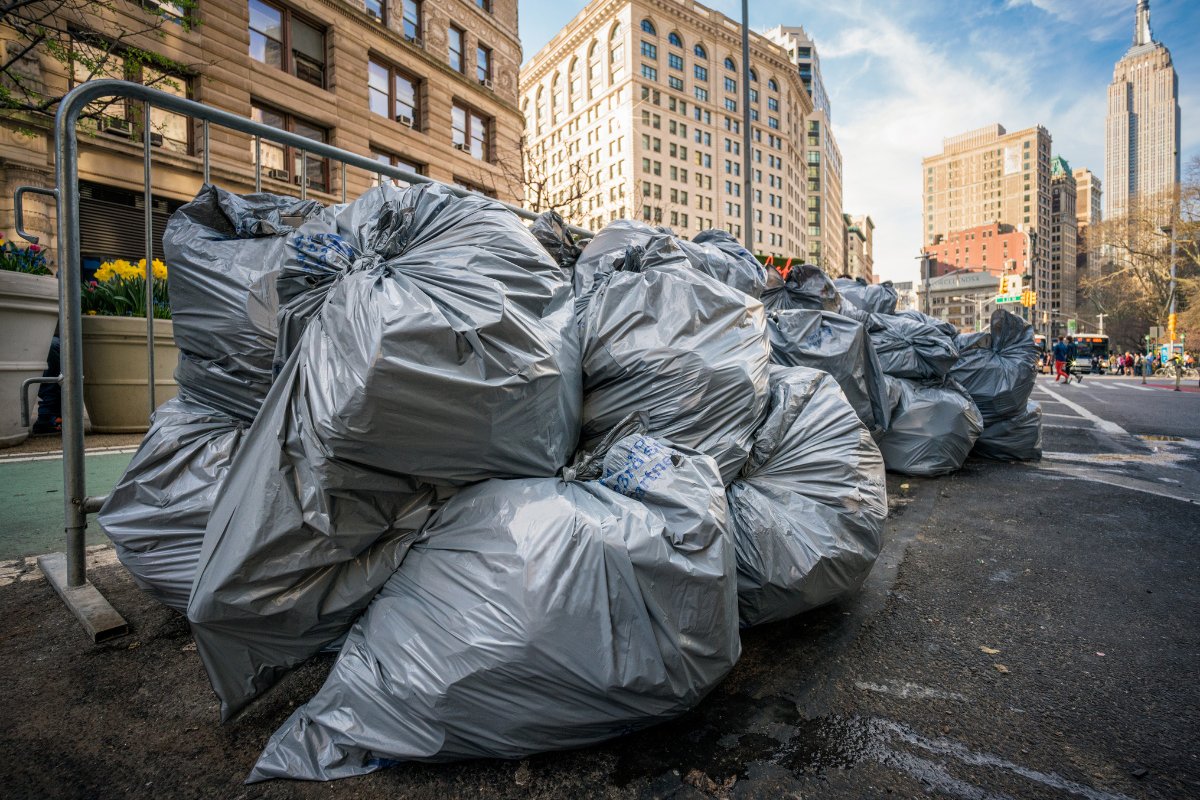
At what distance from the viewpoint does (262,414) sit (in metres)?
1.23

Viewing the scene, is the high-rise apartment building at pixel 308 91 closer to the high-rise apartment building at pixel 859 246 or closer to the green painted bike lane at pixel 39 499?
the green painted bike lane at pixel 39 499

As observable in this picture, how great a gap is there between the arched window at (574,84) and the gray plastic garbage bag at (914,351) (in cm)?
5767

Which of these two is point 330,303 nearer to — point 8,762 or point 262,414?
point 262,414

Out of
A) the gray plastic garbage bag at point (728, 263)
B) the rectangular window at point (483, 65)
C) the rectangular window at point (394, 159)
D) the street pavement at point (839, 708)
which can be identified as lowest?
the street pavement at point (839, 708)

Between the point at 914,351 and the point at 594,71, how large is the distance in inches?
2247

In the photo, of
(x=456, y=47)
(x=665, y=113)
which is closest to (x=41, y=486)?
(x=456, y=47)

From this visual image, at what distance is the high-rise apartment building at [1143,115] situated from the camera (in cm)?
7944

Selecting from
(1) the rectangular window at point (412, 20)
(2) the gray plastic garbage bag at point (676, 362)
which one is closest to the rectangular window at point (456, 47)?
(1) the rectangular window at point (412, 20)

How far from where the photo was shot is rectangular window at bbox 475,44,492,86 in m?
18.0

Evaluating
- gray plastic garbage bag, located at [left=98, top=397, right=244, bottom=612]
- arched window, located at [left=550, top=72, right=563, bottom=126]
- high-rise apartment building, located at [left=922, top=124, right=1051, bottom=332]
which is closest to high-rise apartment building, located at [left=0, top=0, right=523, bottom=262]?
gray plastic garbage bag, located at [left=98, top=397, right=244, bottom=612]

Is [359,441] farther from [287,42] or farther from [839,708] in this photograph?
[287,42]

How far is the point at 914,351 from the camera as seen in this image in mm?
3969

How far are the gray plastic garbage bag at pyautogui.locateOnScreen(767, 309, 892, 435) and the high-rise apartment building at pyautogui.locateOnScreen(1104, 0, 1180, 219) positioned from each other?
10503 cm

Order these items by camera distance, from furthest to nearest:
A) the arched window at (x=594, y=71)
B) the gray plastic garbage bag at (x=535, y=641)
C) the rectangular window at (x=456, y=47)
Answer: the arched window at (x=594, y=71), the rectangular window at (x=456, y=47), the gray plastic garbage bag at (x=535, y=641)
